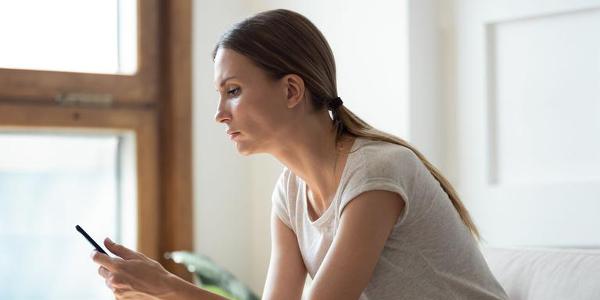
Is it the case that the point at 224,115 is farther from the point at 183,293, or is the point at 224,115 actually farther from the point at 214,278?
the point at 214,278

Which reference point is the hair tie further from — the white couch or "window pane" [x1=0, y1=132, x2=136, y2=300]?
"window pane" [x1=0, y1=132, x2=136, y2=300]

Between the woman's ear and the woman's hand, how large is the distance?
0.34 m

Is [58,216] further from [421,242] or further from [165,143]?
[421,242]

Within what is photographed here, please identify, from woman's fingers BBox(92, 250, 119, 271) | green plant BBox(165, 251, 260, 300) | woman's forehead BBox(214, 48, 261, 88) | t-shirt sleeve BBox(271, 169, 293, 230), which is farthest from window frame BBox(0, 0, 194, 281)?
woman's fingers BBox(92, 250, 119, 271)

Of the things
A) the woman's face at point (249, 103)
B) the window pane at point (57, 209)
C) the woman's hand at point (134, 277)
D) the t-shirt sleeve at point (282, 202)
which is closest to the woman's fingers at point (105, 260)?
the woman's hand at point (134, 277)

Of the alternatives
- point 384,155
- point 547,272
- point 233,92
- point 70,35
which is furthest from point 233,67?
point 70,35

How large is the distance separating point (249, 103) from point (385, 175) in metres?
0.25

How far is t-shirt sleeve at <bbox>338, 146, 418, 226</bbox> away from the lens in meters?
1.46

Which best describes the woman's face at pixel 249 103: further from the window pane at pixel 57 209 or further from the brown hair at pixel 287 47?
the window pane at pixel 57 209

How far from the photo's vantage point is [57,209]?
2.71 meters

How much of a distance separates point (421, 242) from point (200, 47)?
1475mm

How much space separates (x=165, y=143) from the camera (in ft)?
9.31

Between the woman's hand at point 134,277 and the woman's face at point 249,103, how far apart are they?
0.84 ft

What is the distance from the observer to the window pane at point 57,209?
262cm
